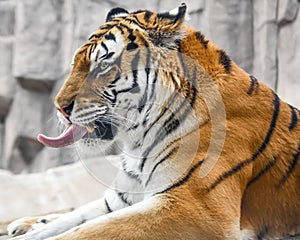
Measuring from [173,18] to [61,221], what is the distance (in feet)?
2.34

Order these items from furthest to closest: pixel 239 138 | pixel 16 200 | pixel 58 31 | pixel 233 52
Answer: pixel 58 31
pixel 233 52
pixel 16 200
pixel 239 138

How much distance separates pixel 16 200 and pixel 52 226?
1.67 metres

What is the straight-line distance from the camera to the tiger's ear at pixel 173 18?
1.81m

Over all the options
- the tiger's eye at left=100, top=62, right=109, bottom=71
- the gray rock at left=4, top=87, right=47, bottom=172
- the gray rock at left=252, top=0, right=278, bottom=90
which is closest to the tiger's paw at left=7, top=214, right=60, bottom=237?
the tiger's eye at left=100, top=62, right=109, bottom=71

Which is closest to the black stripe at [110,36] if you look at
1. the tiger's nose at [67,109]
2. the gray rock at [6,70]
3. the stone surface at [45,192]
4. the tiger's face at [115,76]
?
the tiger's face at [115,76]

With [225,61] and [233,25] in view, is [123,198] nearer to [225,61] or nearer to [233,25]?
[225,61]

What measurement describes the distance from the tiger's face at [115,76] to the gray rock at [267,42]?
2757 mm

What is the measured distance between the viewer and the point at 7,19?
6344mm

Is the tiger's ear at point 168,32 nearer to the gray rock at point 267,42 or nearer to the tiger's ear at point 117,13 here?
the tiger's ear at point 117,13

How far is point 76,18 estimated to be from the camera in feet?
18.6

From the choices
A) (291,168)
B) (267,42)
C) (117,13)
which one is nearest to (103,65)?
(117,13)

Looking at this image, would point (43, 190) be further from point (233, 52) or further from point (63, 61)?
point (63, 61)

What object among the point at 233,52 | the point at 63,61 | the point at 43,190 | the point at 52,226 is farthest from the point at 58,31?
the point at 52,226

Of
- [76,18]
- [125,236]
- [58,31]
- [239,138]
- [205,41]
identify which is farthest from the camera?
[58,31]
